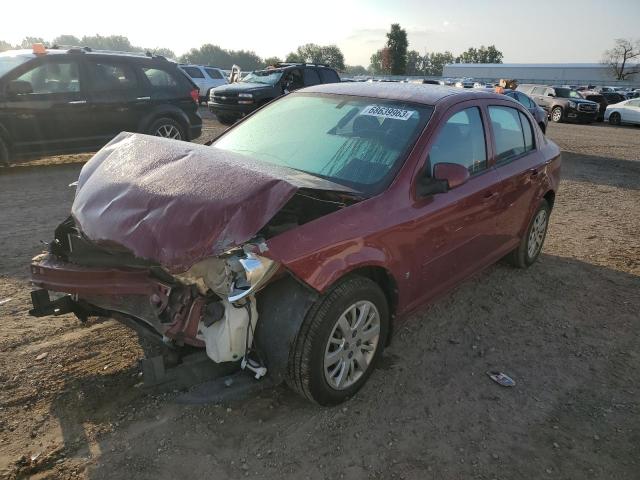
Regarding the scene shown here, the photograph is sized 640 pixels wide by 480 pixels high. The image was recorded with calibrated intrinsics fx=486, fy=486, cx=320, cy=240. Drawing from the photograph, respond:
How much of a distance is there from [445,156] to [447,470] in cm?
200

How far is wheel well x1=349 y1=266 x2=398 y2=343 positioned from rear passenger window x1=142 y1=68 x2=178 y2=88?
7252 millimetres

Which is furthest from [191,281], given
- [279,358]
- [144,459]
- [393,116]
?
[393,116]

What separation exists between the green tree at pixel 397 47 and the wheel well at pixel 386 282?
95162mm

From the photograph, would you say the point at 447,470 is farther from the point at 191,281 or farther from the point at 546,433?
the point at 191,281

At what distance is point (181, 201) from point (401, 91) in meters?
2.06

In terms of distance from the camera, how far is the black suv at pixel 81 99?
740 cm

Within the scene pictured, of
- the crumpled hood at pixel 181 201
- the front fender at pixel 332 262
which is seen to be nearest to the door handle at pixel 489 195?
the front fender at pixel 332 262

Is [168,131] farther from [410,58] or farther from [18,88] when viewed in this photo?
[410,58]

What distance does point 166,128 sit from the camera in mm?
8781

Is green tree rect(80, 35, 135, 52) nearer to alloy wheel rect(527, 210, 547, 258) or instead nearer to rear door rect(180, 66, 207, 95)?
rear door rect(180, 66, 207, 95)

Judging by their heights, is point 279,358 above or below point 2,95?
below

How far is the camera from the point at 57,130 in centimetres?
772

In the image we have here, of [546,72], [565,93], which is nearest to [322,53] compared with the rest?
[546,72]

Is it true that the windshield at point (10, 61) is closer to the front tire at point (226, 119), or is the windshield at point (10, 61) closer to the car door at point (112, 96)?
the car door at point (112, 96)
